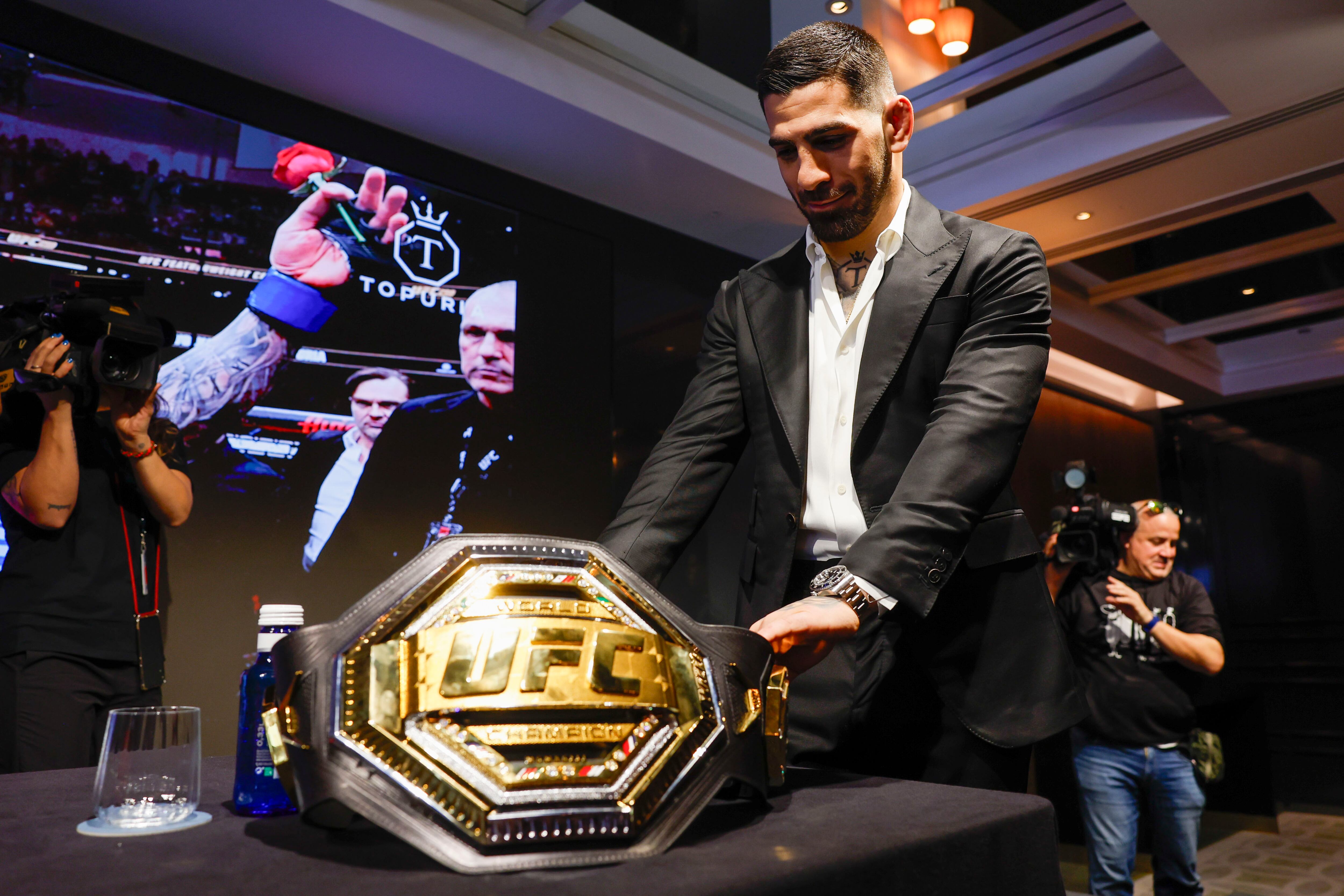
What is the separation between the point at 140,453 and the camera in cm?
246

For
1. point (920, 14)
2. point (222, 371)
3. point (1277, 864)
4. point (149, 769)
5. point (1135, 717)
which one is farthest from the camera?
point (1277, 864)

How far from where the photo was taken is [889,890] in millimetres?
590

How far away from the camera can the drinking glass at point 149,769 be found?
0.72 metres

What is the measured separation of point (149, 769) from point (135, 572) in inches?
77.7

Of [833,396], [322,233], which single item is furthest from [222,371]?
[833,396]

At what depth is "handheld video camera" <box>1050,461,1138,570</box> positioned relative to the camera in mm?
3420

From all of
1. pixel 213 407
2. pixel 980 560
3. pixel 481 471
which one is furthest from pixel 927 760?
pixel 481 471

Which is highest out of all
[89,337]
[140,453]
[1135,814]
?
[89,337]

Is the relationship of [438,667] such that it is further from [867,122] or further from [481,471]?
[481,471]

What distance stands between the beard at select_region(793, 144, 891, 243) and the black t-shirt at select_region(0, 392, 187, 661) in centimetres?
208

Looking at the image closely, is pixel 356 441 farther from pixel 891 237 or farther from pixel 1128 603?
pixel 1128 603

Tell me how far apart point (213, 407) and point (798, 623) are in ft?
9.74

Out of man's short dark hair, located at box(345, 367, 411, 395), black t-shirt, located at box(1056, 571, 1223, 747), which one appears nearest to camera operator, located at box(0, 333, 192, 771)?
man's short dark hair, located at box(345, 367, 411, 395)

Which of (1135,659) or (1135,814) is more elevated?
(1135,659)
